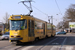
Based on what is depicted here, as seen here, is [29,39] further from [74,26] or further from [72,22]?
[74,26]

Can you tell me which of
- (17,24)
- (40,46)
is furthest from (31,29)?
(40,46)

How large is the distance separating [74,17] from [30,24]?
56.4 m

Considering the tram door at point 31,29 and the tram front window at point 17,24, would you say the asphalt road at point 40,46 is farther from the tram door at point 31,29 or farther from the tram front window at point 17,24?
the tram front window at point 17,24

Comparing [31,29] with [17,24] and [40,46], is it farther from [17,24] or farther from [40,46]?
[40,46]

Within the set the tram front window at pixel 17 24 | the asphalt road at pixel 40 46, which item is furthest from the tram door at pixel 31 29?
the asphalt road at pixel 40 46

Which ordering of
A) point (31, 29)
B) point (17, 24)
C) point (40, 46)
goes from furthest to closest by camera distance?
1. point (31, 29)
2. point (17, 24)
3. point (40, 46)

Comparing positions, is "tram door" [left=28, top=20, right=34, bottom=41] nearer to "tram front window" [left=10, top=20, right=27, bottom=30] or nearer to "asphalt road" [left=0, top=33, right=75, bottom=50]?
"tram front window" [left=10, top=20, right=27, bottom=30]

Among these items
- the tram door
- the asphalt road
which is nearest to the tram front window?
the tram door

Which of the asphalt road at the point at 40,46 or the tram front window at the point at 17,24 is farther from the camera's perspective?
the tram front window at the point at 17,24

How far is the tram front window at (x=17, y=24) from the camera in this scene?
15.5m

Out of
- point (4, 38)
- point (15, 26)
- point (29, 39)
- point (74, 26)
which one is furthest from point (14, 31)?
point (74, 26)

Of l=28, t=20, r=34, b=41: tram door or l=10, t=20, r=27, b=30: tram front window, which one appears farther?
l=28, t=20, r=34, b=41: tram door

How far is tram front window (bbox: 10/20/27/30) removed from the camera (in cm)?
1548

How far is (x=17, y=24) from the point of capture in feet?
51.1
